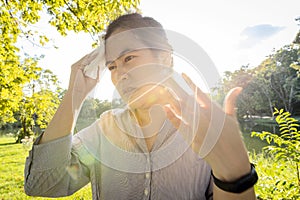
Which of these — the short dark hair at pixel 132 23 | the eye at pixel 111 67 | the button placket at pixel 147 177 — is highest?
the short dark hair at pixel 132 23

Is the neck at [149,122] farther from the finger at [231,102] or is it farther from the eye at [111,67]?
the finger at [231,102]

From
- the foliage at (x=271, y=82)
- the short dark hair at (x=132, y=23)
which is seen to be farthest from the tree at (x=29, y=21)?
the foliage at (x=271, y=82)

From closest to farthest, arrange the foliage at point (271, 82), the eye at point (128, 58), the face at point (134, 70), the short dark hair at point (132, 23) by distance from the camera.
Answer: the face at point (134, 70), the eye at point (128, 58), the short dark hair at point (132, 23), the foliage at point (271, 82)

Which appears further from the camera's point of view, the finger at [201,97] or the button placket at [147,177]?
the button placket at [147,177]

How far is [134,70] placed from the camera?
49.2 inches

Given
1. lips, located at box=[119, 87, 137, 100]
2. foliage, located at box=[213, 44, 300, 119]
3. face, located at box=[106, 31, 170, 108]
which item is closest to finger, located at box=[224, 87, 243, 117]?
face, located at box=[106, 31, 170, 108]

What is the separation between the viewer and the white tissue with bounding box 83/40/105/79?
1.37m

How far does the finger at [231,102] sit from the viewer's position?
77cm

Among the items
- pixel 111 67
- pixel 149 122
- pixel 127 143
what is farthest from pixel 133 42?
pixel 127 143

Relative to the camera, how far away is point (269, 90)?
32062 mm

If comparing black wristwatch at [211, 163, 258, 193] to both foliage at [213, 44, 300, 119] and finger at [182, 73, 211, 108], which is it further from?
foliage at [213, 44, 300, 119]

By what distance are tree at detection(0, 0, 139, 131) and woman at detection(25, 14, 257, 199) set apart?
2618mm

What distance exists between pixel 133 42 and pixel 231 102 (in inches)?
26.5

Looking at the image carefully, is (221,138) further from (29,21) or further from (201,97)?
(29,21)
